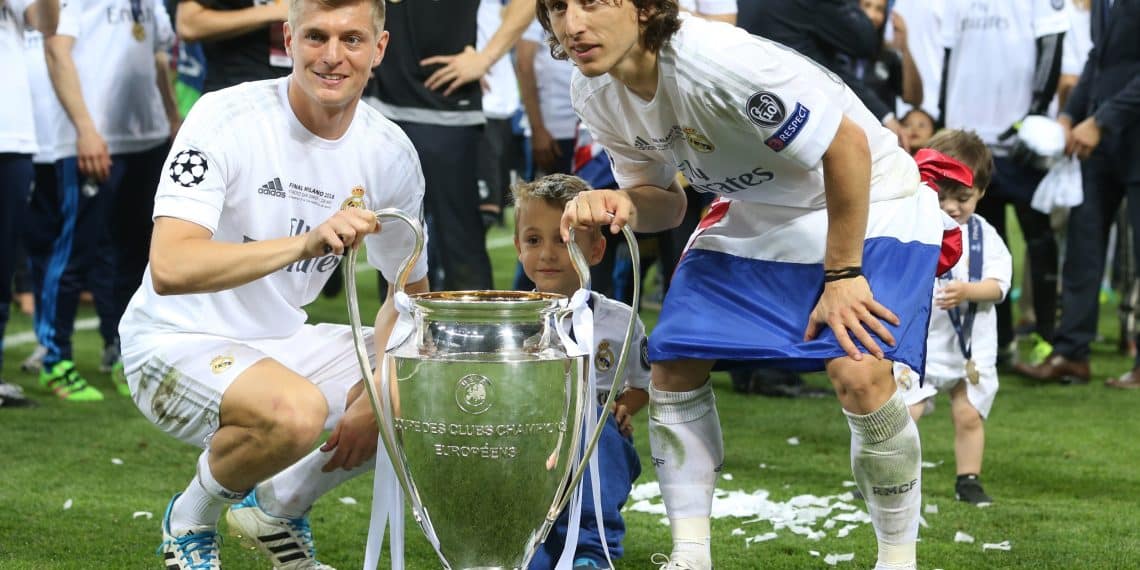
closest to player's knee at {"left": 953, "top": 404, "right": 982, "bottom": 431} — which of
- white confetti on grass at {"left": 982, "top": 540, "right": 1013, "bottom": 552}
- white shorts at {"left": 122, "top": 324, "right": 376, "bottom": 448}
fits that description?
white confetti on grass at {"left": 982, "top": 540, "right": 1013, "bottom": 552}

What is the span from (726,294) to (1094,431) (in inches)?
117

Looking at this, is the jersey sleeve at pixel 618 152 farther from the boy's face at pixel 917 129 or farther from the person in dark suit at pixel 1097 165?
the person in dark suit at pixel 1097 165

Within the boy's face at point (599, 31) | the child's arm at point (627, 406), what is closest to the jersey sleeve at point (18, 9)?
the child's arm at point (627, 406)

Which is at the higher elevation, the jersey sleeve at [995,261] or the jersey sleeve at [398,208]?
the jersey sleeve at [398,208]

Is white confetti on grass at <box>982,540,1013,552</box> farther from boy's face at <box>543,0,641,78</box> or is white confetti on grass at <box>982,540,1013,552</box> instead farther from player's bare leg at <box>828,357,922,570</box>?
boy's face at <box>543,0,641,78</box>

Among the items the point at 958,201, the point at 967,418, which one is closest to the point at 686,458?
the point at 967,418

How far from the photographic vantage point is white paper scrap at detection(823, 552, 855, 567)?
12.3 ft

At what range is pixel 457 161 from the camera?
5.43 meters

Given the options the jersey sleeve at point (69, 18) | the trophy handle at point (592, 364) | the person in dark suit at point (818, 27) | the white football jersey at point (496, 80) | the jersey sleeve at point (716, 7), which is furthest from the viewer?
the white football jersey at point (496, 80)

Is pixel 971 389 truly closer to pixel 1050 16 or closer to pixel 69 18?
pixel 1050 16

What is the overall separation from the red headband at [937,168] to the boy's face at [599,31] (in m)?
1.12

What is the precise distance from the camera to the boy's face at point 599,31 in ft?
9.96

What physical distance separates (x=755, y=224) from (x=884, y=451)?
0.64 meters

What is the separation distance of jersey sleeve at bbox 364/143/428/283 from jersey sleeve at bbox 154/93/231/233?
40cm
